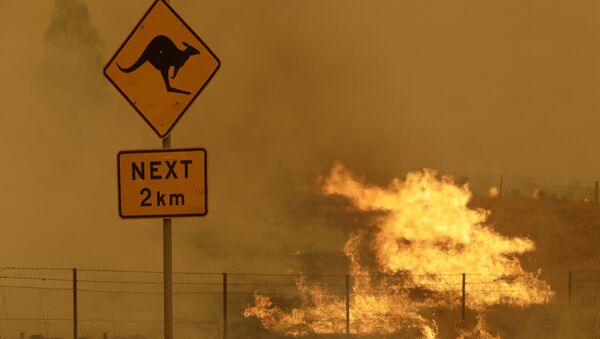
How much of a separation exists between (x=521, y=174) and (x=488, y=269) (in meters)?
9.61

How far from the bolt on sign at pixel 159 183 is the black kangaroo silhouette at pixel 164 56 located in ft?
2.26

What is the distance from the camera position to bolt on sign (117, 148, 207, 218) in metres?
6.64

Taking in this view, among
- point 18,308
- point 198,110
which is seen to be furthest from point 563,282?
point 18,308

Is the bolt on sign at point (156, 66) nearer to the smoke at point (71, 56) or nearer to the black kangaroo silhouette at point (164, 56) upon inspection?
the black kangaroo silhouette at point (164, 56)

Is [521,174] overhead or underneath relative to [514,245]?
overhead

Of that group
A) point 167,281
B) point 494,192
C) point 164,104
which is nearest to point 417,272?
point 494,192

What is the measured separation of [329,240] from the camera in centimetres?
1881

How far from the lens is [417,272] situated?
1513 centimetres

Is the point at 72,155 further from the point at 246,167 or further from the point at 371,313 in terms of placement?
the point at 371,313

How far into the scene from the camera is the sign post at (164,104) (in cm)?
665

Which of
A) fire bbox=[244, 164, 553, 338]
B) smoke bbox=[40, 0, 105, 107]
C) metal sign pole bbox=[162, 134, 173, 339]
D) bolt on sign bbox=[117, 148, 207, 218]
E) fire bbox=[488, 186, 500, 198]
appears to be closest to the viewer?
bolt on sign bbox=[117, 148, 207, 218]

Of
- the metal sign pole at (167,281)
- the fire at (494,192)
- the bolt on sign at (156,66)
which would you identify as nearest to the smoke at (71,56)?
the fire at (494,192)

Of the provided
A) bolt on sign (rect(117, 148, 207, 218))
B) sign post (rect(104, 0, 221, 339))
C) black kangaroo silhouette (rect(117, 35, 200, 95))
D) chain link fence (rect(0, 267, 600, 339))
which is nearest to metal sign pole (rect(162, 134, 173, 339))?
sign post (rect(104, 0, 221, 339))

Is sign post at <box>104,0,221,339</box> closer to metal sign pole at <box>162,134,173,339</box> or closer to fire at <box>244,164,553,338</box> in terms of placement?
metal sign pole at <box>162,134,173,339</box>
